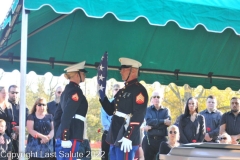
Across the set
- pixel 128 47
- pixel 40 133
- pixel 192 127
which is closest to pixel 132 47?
pixel 128 47

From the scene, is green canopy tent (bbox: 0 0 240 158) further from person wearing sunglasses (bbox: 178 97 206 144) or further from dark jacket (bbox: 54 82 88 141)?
dark jacket (bbox: 54 82 88 141)

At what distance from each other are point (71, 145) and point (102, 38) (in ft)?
8.49

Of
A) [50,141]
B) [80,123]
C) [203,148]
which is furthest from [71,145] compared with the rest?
[203,148]

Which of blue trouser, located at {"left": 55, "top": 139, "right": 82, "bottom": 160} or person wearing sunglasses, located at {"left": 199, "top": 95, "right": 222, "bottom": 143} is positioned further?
person wearing sunglasses, located at {"left": 199, "top": 95, "right": 222, "bottom": 143}

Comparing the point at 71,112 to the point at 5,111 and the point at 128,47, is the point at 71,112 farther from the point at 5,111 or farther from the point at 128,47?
the point at 128,47

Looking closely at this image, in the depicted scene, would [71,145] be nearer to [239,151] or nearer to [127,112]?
[127,112]

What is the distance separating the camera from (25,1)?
4.60 meters

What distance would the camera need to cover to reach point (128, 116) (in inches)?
226

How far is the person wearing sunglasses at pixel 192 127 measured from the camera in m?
7.87

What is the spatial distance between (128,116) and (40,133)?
242 centimetres

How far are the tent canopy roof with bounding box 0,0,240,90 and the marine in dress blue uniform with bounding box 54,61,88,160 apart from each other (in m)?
1.16

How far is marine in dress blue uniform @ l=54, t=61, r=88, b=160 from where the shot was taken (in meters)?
5.69

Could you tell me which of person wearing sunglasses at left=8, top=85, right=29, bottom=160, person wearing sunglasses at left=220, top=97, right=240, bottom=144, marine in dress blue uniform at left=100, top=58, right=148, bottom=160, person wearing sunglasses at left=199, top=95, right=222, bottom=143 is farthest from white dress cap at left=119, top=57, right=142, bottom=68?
person wearing sunglasses at left=199, top=95, right=222, bottom=143

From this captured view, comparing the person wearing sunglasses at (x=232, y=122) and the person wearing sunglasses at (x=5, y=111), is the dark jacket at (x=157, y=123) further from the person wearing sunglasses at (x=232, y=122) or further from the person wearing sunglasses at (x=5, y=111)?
the person wearing sunglasses at (x=5, y=111)
